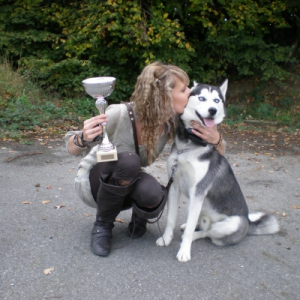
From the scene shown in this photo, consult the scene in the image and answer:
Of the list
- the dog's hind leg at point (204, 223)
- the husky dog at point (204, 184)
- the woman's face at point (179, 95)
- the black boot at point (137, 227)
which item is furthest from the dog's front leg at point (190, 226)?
the woman's face at point (179, 95)

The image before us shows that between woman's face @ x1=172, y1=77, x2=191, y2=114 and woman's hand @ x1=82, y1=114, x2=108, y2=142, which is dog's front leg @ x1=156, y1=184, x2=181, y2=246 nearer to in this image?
woman's face @ x1=172, y1=77, x2=191, y2=114

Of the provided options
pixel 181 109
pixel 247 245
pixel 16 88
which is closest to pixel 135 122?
pixel 181 109

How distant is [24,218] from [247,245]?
198cm

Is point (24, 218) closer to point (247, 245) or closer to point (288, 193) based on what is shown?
point (247, 245)

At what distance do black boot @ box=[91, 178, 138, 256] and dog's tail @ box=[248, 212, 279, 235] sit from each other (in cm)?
122

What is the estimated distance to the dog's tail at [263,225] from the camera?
316 cm

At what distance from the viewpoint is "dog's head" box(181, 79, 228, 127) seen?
2.61 metres

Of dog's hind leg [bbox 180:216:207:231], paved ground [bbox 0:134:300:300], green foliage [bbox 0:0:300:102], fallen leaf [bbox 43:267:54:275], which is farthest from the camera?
green foliage [bbox 0:0:300:102]

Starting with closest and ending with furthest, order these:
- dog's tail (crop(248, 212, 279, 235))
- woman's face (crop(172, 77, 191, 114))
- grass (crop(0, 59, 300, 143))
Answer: woman's face (crop(172, 77, 191, 114)) → dog's tail (crop(248, 212, 279, 235)) → grass (crop(0, 59, 300, 143))

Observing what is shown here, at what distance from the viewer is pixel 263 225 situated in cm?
317

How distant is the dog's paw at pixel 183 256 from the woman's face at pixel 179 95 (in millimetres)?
1059

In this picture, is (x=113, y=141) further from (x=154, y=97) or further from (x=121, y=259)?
(x=121, y=259)

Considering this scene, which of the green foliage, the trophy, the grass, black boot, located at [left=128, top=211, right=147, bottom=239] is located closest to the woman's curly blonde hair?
the trophy

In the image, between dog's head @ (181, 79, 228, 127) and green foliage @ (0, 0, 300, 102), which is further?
green foliage @ (0, 0, 300, 102)
